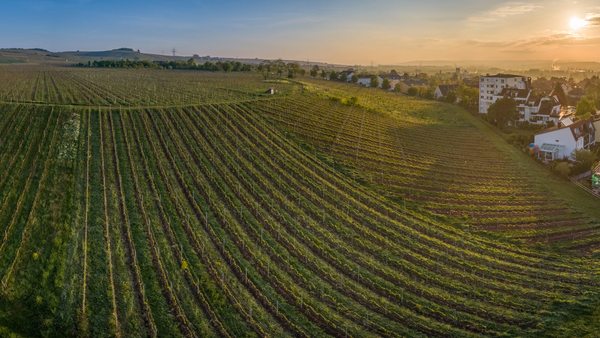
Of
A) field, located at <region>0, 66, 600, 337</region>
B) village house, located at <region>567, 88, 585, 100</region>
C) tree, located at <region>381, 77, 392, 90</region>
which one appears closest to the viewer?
field, located at <region>0, 66, 600, 337</region>

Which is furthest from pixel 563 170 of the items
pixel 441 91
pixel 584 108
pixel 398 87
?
pixel 398 87

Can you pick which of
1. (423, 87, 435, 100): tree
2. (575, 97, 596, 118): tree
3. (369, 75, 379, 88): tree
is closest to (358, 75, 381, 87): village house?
(369, 75, 379, 88): tree

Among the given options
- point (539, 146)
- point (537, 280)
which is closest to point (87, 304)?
point (537, 280)

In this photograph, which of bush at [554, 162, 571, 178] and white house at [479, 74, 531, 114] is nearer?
bush at [554, 162, 571, 178]

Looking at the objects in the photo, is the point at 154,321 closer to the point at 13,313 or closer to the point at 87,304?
the point at 87,304

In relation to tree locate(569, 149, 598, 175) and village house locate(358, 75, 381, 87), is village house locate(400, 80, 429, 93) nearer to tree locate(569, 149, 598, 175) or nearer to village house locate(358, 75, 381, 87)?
village house locate(358, 75, 381, 87)

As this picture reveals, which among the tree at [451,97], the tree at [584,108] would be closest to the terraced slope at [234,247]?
the tree at [584,108]

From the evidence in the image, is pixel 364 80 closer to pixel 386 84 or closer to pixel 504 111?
pixel 386 84

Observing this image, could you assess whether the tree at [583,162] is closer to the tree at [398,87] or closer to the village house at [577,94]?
the village house at [577,94]
